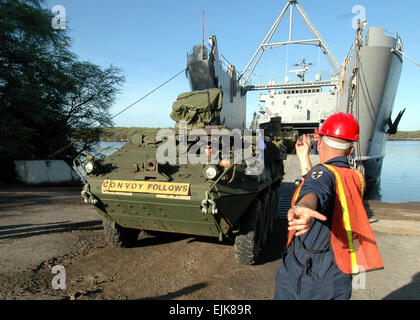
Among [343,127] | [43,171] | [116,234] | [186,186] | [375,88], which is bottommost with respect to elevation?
[116,234]

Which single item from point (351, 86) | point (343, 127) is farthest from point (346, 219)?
point (351, 86)

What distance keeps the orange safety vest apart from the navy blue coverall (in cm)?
4

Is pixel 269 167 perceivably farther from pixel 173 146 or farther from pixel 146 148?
pixel 146 148

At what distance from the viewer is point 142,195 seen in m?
4.16

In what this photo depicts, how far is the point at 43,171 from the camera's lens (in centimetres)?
1420

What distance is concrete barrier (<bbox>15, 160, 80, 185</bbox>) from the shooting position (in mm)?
13859

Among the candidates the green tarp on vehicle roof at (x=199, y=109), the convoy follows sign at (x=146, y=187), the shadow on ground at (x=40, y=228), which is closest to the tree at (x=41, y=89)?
the shadow on ground at (x=40, y=228)

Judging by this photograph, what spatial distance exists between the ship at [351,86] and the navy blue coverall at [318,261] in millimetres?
7721

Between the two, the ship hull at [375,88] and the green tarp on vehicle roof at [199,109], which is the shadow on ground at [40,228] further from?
the ship hull at [375,88]

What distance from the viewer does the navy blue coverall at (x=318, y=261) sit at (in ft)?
5.56

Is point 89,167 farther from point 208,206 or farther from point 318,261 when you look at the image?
point 318,261

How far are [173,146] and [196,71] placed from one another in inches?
391

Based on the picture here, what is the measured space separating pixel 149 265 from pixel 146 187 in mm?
1250

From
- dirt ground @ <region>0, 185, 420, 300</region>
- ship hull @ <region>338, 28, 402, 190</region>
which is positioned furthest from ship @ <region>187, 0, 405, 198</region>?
dirt ground @ <region>0, 185, 420, 300</region>
